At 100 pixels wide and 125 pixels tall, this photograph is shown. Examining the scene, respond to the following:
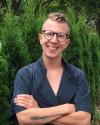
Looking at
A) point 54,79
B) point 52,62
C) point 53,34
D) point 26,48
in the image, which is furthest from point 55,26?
point 26,48

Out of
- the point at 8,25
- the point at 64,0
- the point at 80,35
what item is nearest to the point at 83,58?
the point at 80,35

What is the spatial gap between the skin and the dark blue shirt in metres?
0.05

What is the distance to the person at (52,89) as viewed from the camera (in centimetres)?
371

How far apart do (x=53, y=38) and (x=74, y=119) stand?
2.56 feet

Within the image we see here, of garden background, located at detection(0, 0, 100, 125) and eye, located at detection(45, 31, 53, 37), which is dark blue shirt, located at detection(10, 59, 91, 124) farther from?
garden background, located at detection(0, 0, 100, 125)

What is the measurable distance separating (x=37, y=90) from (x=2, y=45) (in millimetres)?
1495

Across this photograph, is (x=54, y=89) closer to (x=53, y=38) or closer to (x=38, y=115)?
(x=38, y=115)

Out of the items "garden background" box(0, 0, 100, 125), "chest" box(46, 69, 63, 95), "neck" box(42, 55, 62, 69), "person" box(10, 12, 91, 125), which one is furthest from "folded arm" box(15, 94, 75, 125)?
"garden background" box(0, 0, 100, 125)

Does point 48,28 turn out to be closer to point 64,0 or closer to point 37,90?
point 37,90

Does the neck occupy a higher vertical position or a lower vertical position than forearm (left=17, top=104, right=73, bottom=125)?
higher

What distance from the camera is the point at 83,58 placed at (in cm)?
776

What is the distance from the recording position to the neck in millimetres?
3868

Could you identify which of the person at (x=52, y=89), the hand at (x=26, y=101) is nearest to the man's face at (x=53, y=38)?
the person at (x=52, y=89)

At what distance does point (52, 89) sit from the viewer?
12.5 feet
